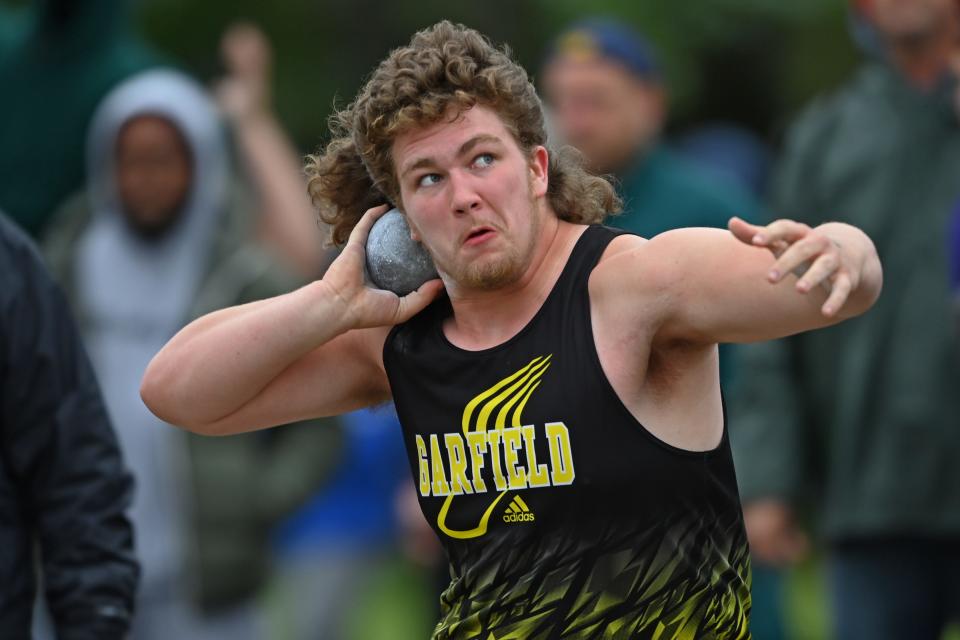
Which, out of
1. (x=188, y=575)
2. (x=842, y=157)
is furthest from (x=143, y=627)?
(x=842, y=157)

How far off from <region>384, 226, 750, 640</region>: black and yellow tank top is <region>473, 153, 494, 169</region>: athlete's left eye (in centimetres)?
27

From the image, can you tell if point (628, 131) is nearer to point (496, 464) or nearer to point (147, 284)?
point (147, 284)

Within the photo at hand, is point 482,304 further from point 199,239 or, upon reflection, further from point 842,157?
point 199,239

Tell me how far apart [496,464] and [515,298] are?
38cm

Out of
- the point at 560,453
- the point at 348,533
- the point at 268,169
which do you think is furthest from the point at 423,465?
the point at 268,169

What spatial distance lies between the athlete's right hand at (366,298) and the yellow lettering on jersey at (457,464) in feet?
1.11

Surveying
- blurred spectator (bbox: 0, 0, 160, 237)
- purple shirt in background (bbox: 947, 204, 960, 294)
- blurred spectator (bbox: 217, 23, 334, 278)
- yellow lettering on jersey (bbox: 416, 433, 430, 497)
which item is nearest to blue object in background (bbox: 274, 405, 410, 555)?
blurred spectator (bbox: 217, 23, 334, 278)

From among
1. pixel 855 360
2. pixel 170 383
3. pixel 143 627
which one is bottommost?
pixel 143 627

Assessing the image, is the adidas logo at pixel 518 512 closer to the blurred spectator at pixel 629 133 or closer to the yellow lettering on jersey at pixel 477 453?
the yellow lettering on jersey at pixel 477 453

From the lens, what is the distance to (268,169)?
916 centimetres

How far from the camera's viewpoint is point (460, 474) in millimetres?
4191

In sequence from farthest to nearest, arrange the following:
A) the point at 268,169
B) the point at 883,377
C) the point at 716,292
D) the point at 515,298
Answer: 1. the point at 268,169
2. the point at 883,377
3. the point at 515,298
4. the point at 716,292

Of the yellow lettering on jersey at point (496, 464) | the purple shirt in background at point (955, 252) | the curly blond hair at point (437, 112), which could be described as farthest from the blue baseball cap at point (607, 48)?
the yellow lettering on jersey at point (496, 464)

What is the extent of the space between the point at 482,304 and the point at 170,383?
2.53ft
